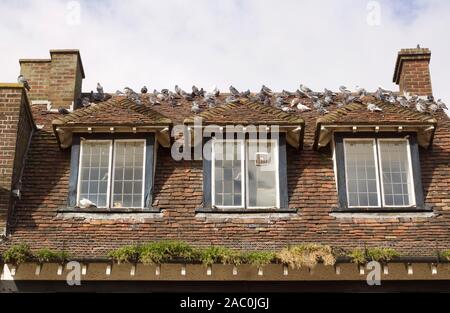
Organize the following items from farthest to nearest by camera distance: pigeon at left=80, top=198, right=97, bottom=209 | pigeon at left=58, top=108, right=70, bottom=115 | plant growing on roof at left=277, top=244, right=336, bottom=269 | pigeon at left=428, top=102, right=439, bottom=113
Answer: pigeon at left=428, top=102, right=439, bottom=113
pigeon at left=58, top=108, right=70, bottom=115
pigeon at left=80, top=198, right=97, bottom=209
plant growing on roof at left=277, top=244, right=336, bottom=269

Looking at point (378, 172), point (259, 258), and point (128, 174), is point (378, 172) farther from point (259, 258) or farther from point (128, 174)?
point (128, 174)

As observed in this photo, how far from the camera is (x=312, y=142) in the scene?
1437 cm

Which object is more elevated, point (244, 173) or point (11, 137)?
point (11, 137)

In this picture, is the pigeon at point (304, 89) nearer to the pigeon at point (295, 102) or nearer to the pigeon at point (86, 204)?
the pigeon at point (295, 102)

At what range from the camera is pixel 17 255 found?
11414 millimetres

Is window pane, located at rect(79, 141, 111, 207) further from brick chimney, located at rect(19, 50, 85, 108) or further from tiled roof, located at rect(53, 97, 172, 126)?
brick chimney, located at rect(19, 50, 85, 108)

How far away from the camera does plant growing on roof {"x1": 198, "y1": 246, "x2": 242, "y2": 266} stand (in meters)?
11.4

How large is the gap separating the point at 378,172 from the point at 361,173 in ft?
0.95

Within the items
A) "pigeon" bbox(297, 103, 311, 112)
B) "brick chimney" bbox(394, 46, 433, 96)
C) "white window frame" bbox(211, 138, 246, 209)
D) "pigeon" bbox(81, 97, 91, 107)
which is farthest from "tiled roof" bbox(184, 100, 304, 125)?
"brick chimney" bbox(394, 46, 433, 96)

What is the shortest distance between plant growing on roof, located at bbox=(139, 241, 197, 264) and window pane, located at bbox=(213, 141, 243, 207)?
1.84 m

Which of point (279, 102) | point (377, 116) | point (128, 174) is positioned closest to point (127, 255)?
point (128, 174)

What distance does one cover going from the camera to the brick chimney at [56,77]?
15.8 m
